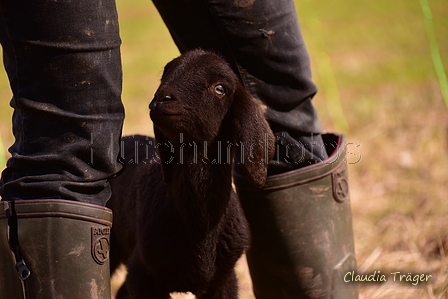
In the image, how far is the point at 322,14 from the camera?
1516cm

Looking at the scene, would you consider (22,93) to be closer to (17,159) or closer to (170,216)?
(17,159)

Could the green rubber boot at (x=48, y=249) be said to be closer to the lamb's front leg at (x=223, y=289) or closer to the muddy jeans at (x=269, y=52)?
the lamb's front leg at (x=223, y=289)

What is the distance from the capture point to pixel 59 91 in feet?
6.77

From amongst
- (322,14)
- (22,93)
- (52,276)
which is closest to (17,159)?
(22,93)

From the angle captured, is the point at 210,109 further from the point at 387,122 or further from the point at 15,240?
the point at 387,122

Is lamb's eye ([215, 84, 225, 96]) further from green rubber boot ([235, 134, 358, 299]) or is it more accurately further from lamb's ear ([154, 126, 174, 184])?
green rubber boot ([235, 134, 358, 299])

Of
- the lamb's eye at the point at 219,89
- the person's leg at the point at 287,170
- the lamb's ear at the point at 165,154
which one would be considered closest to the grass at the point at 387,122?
the person's leg at the point at 287,170

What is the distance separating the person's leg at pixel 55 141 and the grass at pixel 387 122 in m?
1.26

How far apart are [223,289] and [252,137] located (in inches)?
31.9

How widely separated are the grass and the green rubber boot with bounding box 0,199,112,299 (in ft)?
4.71

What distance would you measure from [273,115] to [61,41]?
1.16 m

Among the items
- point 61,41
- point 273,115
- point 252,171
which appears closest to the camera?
point 61,41

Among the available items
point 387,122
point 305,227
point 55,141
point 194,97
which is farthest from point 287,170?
point 387,122

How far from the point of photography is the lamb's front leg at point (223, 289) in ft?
8.90
